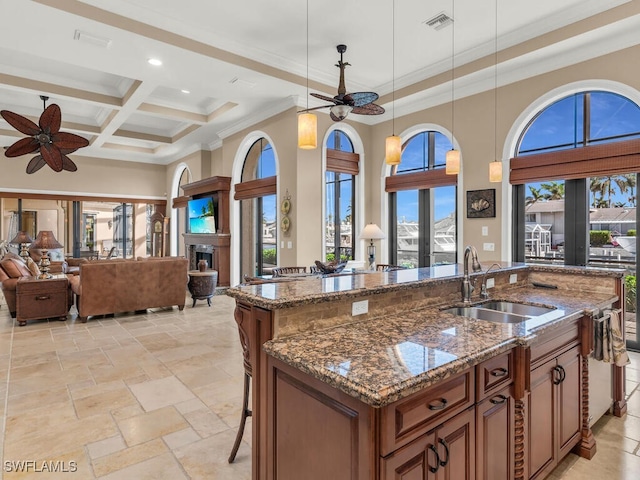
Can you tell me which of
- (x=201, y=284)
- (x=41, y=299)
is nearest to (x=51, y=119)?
(x=41, y=299)

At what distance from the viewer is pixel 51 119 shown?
17.1 ft

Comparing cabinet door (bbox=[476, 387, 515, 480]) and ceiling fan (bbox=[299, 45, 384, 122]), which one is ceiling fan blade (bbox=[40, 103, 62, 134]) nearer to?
ceiling fan (bbox=[299, 45, 384, 122])

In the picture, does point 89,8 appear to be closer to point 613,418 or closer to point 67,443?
point 67,443

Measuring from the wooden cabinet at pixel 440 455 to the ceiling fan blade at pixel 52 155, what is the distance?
6.49 metres

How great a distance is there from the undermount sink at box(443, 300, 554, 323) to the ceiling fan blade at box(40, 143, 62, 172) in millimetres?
6157

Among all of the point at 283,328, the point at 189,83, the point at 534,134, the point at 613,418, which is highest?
the point at 189,83

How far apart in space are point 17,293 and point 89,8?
154 inches

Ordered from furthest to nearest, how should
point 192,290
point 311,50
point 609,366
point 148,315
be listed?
point 192,290 < point 148,315 < point 311,50 < point 609,366

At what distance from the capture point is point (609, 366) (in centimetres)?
261

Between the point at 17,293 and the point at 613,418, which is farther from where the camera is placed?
the point at 17,293

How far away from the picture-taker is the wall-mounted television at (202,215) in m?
8.43

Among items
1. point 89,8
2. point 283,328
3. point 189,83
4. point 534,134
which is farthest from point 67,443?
point 534,134

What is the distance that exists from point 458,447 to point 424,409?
30 cm

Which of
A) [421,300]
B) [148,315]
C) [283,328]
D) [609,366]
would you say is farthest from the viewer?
[148,315]
